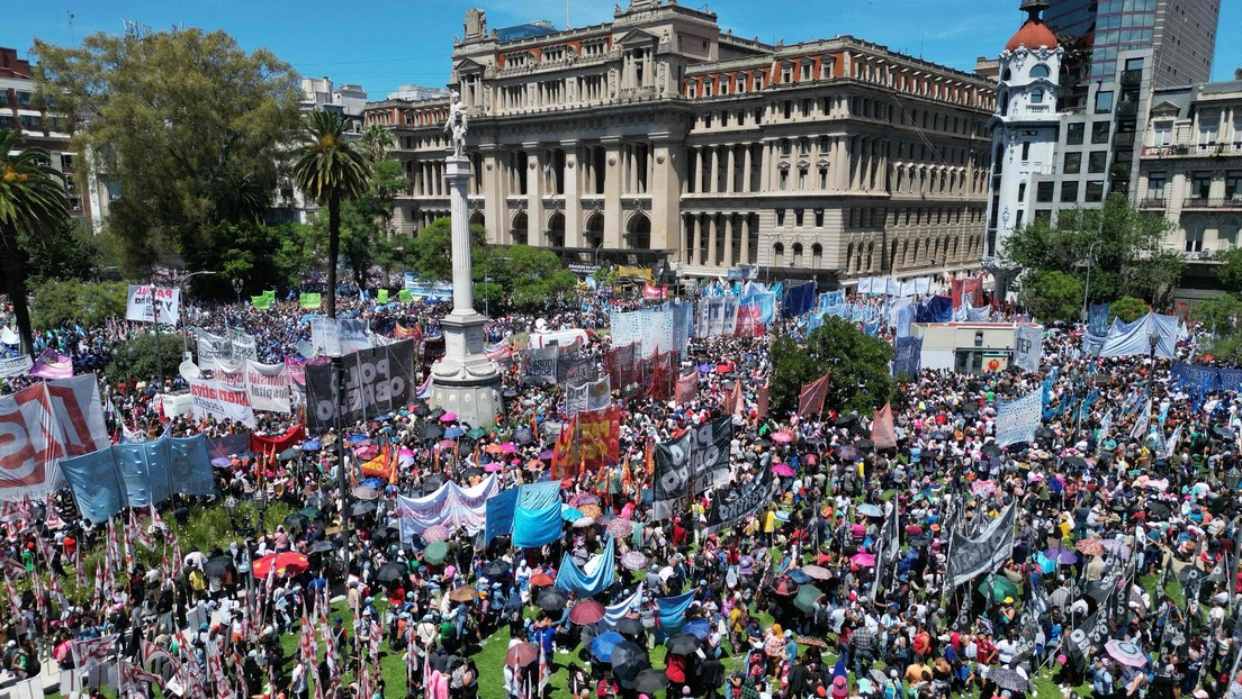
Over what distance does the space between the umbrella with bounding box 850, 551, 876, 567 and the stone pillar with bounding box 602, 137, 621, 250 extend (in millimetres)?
62543

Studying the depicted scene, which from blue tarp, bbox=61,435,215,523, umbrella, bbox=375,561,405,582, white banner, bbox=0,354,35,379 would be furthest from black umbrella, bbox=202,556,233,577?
white banner, bbox=0,354,35,379

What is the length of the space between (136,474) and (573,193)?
64.3 m

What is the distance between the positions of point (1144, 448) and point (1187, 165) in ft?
123

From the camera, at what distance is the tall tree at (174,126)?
56906 millimetres

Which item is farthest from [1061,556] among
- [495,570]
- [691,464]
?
[495,570]

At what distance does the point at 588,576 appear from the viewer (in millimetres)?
16953

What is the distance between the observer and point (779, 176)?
231ft

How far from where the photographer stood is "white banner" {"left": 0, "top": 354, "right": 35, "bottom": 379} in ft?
106

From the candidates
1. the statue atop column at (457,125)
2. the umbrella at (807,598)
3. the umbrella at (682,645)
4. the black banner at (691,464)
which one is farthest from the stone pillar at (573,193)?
the umbrella at (682,645)

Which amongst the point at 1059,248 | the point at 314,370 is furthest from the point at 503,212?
the point at 314,370

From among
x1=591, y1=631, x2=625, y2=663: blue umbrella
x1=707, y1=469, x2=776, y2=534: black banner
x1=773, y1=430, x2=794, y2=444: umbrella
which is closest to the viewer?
x1=591, y1=631, x2=625, y2=663: blue umbrella

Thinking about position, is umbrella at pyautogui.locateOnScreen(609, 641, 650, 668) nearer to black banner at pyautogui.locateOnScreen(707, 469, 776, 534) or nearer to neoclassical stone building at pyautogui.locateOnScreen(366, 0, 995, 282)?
black banner at pyautogui.locateOnScreen(707, 469, 776, 534)

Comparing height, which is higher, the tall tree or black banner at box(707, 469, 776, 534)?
the tall tree

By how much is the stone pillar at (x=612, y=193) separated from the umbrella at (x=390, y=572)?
63.0 m
